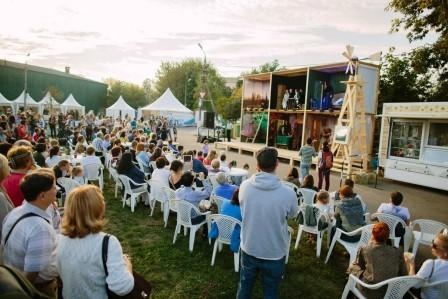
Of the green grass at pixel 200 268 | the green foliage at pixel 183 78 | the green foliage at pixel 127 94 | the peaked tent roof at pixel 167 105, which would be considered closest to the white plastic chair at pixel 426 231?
the green grass at pixel 200 268

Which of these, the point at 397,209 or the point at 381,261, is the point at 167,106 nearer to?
the point at 397,209

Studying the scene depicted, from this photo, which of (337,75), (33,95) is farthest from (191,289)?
(33,95)

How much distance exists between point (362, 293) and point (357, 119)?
428 inches

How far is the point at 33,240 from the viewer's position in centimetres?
202

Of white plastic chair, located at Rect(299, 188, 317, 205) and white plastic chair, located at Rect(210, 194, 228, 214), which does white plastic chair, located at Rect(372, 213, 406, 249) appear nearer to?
white plastic chair, located at Rect(299, 188, 317, 205)

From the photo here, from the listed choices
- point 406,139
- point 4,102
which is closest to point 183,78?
point 4,102

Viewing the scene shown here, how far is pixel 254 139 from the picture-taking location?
1969 centimetres

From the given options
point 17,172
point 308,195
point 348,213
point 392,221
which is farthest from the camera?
point 308,195

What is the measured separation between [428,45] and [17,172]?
16508mm

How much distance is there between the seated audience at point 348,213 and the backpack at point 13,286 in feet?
14.2

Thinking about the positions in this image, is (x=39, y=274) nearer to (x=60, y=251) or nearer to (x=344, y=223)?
(x=60, y=251)

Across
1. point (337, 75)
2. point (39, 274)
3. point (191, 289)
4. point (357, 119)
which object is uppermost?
point (337, 75)

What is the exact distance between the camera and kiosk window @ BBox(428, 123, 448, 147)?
1122 centimetres

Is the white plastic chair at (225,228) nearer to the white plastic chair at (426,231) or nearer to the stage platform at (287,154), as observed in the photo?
the white plastic chair at (426,231)
